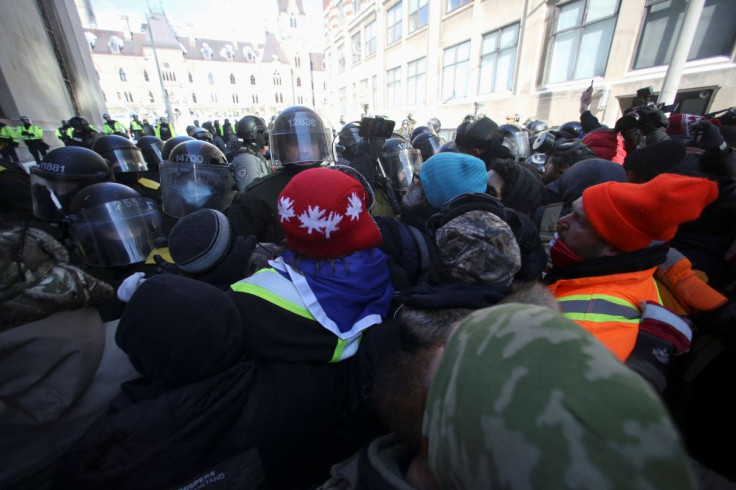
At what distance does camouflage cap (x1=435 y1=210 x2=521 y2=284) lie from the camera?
1.08 m

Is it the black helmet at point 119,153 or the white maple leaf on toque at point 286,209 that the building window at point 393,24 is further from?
the white maple leaf on toque at point 286,209

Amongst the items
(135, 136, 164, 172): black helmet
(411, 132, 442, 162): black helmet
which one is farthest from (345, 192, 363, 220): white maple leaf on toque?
(135, 136, 164, 172): black helmet

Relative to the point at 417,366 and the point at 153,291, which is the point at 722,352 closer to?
the point at 417,366

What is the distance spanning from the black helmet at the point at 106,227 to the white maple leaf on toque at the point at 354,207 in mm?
1587

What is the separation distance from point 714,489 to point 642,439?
0.76 metres

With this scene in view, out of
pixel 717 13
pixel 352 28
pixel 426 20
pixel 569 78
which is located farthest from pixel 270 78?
pixel 717 13

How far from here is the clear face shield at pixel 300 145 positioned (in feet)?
9.14

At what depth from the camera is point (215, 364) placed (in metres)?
1.00

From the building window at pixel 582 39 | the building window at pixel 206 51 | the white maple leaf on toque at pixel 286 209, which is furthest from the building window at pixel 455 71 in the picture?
the building window at pixel 206 51

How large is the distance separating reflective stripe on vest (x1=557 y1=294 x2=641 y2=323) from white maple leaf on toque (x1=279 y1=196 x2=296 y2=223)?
120 centimetres

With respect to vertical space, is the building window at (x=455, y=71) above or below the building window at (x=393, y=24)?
below

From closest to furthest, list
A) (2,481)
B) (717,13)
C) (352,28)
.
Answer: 1. (2,481)
2. (717,13)
3. (352,28)

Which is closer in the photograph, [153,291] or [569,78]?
[153,291]

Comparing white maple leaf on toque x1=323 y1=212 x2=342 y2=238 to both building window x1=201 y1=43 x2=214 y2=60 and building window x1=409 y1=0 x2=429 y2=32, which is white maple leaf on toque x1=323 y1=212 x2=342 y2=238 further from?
building window x1=201 y1=43 x2=214 y2=60
